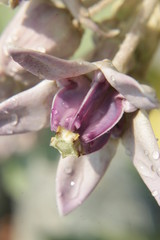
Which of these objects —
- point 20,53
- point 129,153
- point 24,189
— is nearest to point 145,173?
point 129,153

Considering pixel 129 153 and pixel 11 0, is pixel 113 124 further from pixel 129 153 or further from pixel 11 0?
pixel 11 0

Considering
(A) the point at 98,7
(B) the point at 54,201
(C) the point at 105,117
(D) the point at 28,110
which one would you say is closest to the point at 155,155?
(C) the point at 105,117

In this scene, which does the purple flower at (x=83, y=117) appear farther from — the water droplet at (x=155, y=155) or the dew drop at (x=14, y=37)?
the dew drop at (x=14, y=37)

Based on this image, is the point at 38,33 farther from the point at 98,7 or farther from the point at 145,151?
the point at 145,151

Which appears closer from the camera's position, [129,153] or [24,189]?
[129,153]

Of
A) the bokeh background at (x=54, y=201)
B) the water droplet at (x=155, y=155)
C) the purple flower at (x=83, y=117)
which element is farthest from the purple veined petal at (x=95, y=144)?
the bokeh background at (x=54, y=201)
